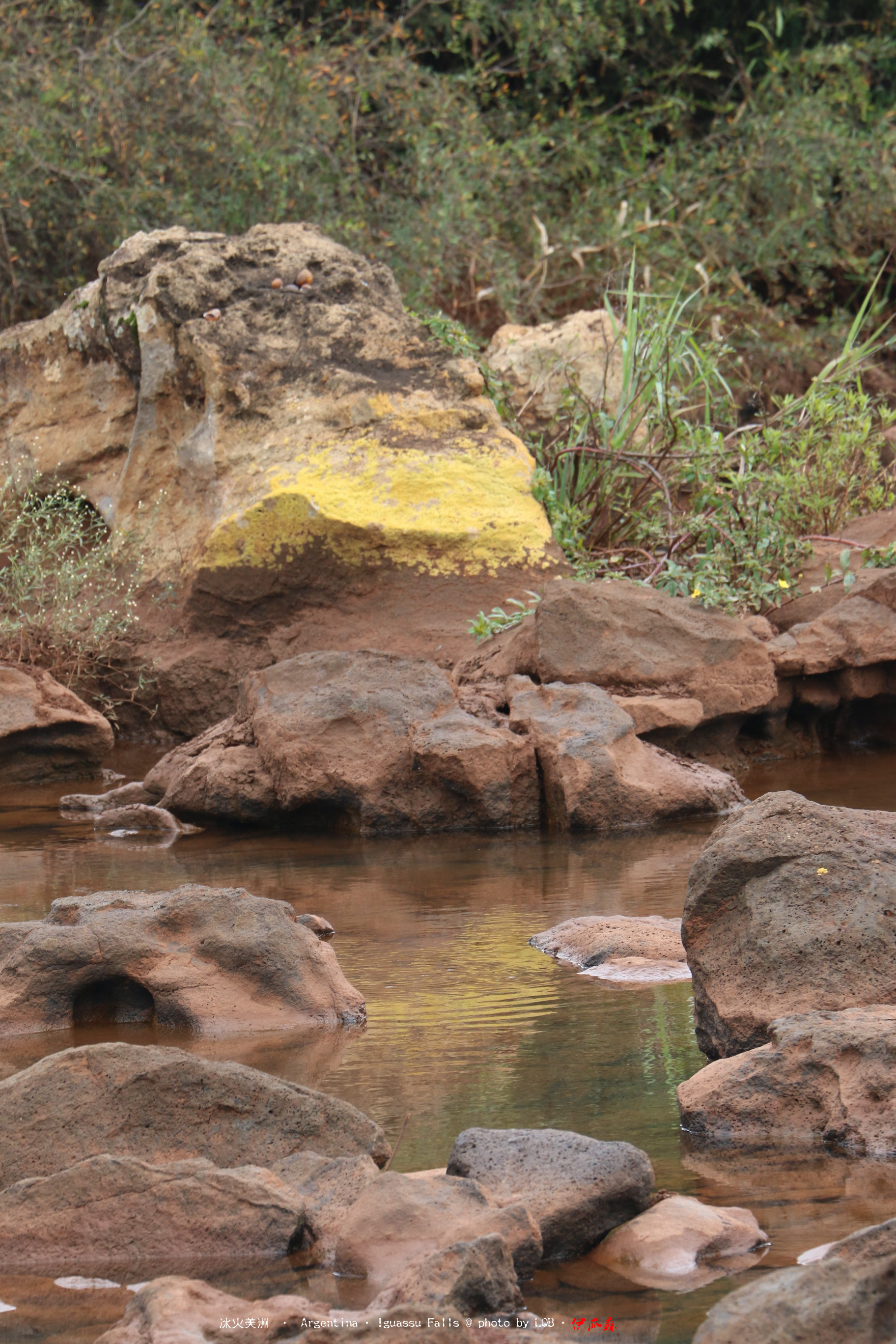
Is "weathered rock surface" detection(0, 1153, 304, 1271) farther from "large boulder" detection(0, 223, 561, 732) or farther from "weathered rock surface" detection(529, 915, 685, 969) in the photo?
"large boulder" detection(0, 223, 561, 732)

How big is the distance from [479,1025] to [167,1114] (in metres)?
0.99

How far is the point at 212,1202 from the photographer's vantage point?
2.34 meters

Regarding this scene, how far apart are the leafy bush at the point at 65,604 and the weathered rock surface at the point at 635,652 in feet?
6.85

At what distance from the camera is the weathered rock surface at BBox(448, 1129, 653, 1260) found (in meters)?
2.30

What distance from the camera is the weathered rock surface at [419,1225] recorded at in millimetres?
2195

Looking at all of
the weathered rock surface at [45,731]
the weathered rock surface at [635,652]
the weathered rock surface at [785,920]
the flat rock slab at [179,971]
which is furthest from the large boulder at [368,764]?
the weathered rock surface at [785,920]

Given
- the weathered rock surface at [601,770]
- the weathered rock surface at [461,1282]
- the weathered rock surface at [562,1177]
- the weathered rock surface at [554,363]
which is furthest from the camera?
the weathered rock surface at [554,363]

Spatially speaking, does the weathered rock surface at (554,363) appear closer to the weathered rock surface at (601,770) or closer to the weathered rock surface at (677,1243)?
→ the weathered rock surface at (601,770)

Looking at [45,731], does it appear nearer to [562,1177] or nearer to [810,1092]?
[810,1092]

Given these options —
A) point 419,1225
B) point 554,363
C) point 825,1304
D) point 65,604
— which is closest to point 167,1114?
point 419,1225

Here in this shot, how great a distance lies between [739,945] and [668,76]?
11606mm

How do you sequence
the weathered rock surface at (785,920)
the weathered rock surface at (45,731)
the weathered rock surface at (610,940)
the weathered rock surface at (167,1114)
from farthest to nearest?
the weathered rock surface at (45,731)
the weathered rock surface at (610,940)
the weathered rock surface at (785,920)
the weathered rock surface at (167,1114)

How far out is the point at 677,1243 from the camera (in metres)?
2.27

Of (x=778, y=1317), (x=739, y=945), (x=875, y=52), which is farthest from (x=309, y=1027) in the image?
(x=875, y=52)
